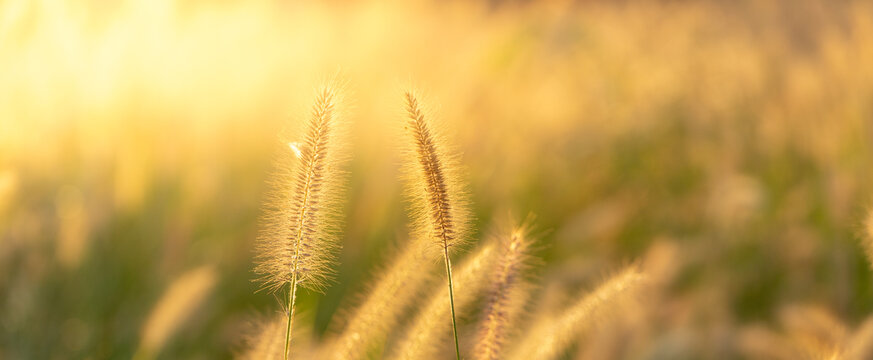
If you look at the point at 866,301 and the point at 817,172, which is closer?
the point at 866,301

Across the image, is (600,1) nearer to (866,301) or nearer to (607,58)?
(607,58)

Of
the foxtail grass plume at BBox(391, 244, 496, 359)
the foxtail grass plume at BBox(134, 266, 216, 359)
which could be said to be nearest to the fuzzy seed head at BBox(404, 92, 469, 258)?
the foxtail grass plume at BBox(391, 244, 496, 359)

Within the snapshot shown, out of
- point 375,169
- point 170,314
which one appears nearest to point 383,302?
point 170,314

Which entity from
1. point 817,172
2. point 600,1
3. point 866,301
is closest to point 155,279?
point 866,301

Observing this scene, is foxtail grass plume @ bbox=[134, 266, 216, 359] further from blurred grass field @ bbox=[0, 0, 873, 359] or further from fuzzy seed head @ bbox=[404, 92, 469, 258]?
fuzzy seed head @ bbox=[404, 92, 469, 258]

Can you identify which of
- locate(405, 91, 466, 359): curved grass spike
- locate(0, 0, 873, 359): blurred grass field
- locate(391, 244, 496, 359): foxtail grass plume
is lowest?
locate(391, 244, 496, 359): foxtail grass plume

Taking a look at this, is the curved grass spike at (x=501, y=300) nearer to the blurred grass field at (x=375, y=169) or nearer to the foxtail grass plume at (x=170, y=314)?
the blurred grass field at (x=375, y=169)

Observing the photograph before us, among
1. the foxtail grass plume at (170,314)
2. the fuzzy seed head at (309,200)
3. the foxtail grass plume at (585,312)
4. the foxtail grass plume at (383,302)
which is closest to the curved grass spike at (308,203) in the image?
the fuzzy seed head at (309,200)
